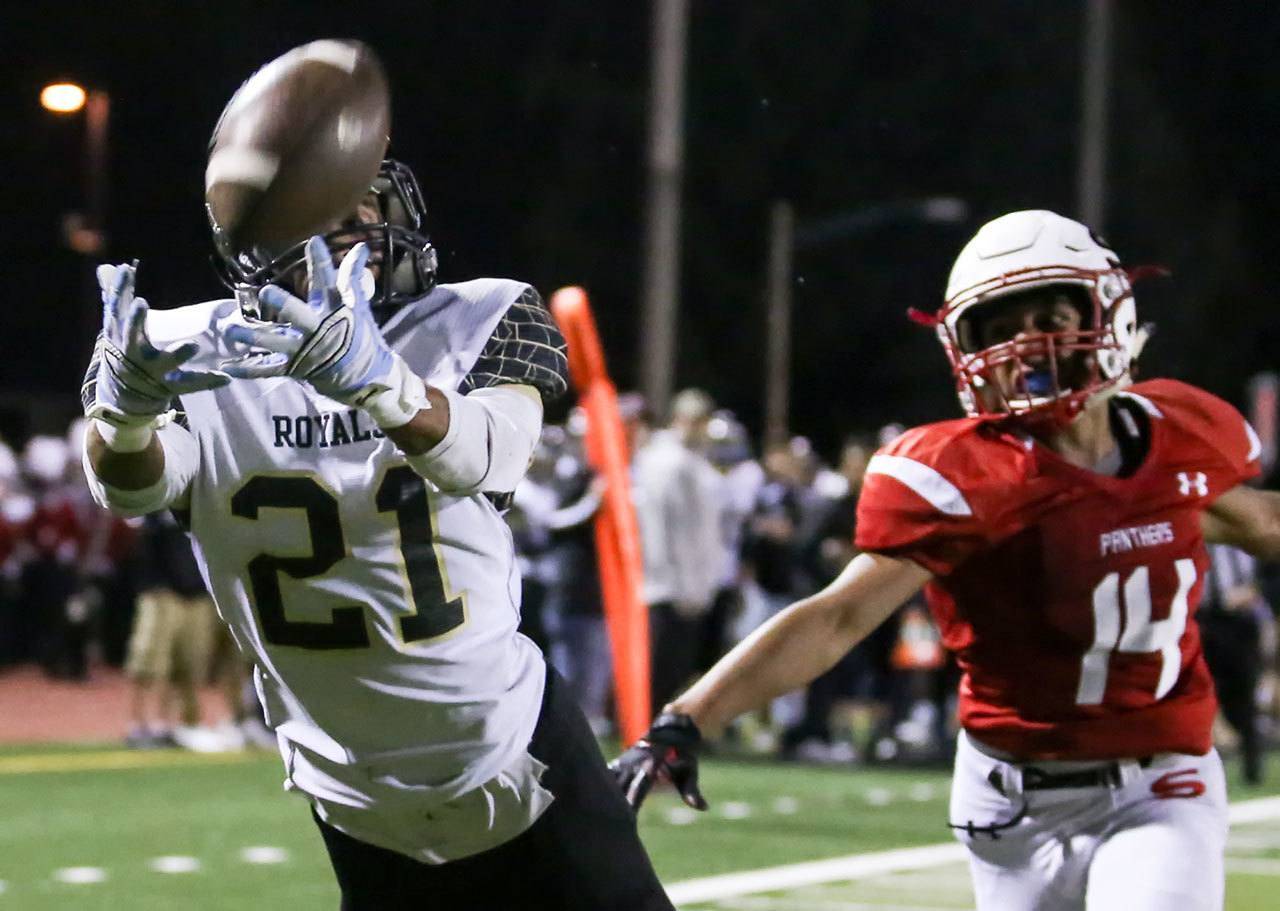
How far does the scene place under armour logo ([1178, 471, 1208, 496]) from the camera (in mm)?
3949

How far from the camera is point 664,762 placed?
3615 millimetres

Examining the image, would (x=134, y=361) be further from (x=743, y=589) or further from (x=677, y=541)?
(x=743, y=589)

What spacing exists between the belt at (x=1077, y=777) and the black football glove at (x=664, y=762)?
61 centimetres

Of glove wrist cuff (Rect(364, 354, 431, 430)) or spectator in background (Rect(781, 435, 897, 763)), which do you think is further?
spectator in background (Rect(781, 435, 897, 763))

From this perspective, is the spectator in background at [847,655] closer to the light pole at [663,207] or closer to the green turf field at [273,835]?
the green turf field at [273,835]

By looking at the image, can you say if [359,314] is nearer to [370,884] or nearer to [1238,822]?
[370,884]

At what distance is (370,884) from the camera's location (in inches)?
140

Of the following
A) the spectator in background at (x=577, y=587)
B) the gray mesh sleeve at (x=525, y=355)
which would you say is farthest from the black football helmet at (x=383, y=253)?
the spectator in background at (x=577, y=587)

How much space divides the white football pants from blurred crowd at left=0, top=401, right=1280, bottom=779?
552 centimetres

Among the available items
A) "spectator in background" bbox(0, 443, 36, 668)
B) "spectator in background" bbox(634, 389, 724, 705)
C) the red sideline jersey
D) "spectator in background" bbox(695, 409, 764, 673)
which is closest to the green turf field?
"spectator in background" bbox(634, 389, 724, 705)

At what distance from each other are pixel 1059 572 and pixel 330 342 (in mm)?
1537

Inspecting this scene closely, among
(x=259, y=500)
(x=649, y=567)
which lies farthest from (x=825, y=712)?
(x=259, y=500)

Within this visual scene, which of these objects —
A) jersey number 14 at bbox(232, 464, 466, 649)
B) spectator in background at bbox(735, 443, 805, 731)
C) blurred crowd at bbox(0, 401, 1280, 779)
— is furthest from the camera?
spectator in background at bbox(735, 443, 805, 731)

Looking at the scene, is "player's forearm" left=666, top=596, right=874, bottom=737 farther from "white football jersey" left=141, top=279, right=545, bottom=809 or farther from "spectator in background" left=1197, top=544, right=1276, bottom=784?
"spectator in background" left=1197, top=544, right=1276, bottom=784
